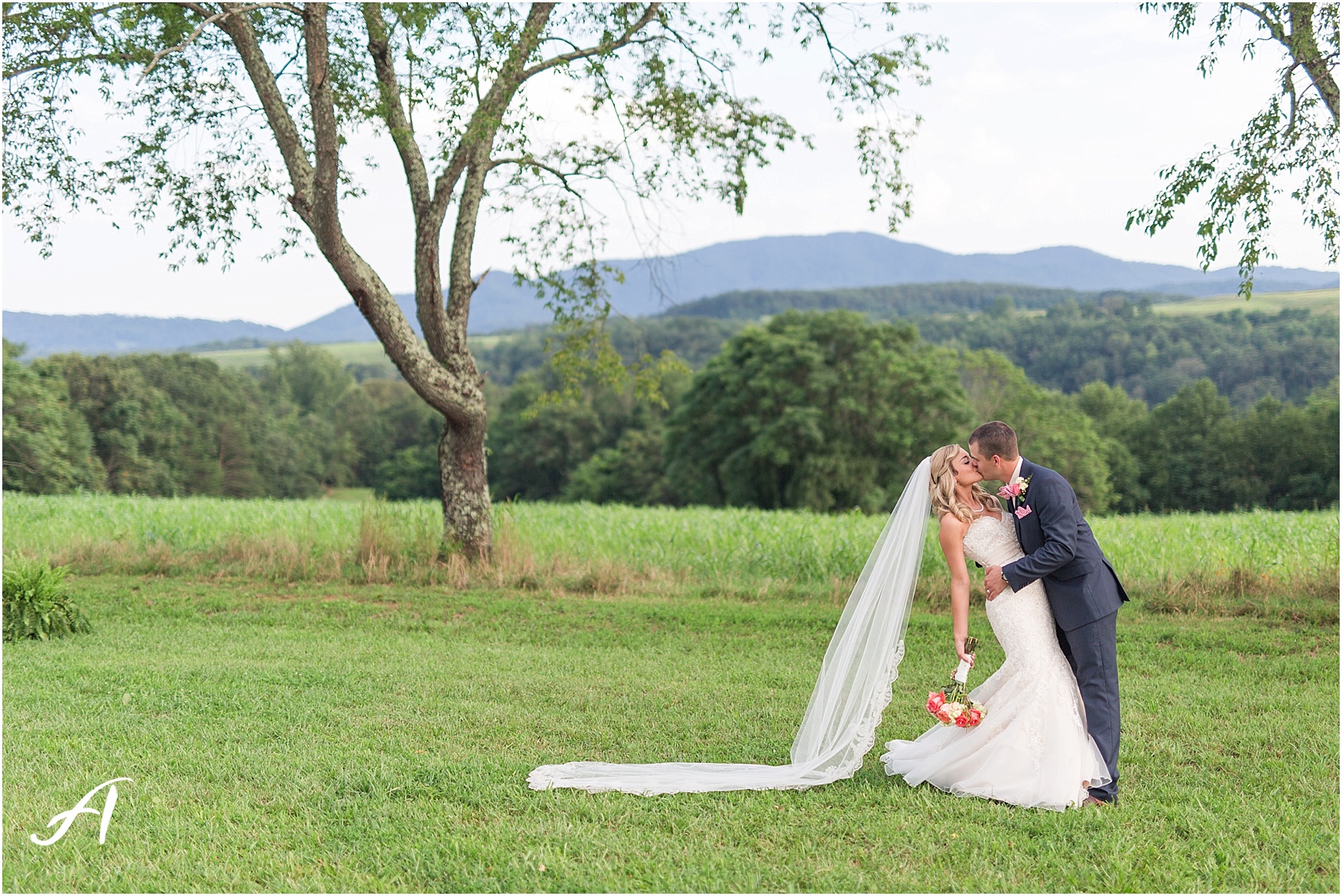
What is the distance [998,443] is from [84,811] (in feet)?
18.0

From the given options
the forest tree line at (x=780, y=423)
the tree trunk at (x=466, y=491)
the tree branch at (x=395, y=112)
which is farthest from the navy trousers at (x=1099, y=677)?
the tree branch at (x=395, y=112)

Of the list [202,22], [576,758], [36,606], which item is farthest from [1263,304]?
[36,606]

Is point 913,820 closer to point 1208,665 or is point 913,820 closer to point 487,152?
point 1208,665

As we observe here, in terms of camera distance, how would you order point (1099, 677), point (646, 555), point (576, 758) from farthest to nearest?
point (646, 555) < point (576, 758) < point (1099, 677)

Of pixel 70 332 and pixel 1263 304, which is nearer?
pixel 70 332

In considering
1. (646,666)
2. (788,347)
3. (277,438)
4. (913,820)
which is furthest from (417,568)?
(277,438)

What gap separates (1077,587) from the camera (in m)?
5.58

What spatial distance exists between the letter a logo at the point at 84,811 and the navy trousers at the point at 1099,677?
5366 mm

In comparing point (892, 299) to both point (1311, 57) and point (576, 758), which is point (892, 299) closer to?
point (1311, 57)

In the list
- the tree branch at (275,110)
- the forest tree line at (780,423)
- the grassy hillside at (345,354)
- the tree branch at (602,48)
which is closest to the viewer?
the tree branch at (275,110)

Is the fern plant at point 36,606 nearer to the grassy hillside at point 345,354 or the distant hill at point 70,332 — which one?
the distant hill at point 70,332

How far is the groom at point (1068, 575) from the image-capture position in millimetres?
5445

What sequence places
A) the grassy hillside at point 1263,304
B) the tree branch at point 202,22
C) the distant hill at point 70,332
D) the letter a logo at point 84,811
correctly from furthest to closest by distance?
the grassy hillside at point 1263,304 < the distant hill at point 70,332 < the tree branch at point 202,22 < the letter a logo at point 84,811

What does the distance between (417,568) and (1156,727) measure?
9.61 meters
